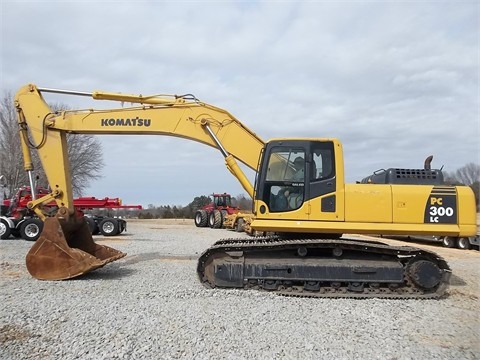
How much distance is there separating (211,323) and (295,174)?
3.55 metres

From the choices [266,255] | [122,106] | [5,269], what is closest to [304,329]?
[266,255]

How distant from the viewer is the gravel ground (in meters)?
5.29

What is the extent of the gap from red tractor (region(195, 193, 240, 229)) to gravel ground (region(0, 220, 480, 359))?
856 inches

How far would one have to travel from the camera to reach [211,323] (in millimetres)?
6258

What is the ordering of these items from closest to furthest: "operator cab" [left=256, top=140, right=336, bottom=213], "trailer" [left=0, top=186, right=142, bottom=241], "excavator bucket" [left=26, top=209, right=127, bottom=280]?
"operator cab" [left=256, top=140, right=336, bottom=213], "excavator bucket" [left=26, top=209, right=127, bottom=280], "trailer" [left=0, top=186, right=142, bottom=241]

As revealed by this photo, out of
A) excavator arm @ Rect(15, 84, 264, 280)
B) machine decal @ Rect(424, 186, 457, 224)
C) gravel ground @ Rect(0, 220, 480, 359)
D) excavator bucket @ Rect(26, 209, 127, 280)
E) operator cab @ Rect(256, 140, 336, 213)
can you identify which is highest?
excavator arm @ Rect(15, 84, 264, 280)

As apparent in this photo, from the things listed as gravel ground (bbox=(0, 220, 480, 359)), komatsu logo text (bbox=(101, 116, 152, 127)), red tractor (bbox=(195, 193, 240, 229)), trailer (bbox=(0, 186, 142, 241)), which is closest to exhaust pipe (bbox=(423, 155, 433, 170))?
gravel ground (bbox=(0, 220, 480, 359))

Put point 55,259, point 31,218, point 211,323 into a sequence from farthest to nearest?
point 31,218 < point 55,259 < point 211,323

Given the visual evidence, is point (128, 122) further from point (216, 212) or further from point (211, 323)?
point (216, 212)

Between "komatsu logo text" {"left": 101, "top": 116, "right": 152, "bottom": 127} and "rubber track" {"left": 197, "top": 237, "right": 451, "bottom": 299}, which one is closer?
"rubber track" {"left": 197, "top": 237, "right": 451, "bottom": 299}

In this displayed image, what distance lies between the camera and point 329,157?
875 cm

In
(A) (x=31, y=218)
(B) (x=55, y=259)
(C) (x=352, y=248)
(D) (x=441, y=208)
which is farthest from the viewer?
(A) (x=31, y=218)

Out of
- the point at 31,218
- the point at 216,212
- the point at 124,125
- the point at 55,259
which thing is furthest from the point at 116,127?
the point at 216,212

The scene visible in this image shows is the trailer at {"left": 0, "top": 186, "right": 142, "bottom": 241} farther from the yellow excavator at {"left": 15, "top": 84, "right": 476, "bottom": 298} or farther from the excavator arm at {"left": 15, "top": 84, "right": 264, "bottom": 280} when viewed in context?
the yellow excavator at {"left": 15, "top": 84, "right": 476, "bottom": 298}
